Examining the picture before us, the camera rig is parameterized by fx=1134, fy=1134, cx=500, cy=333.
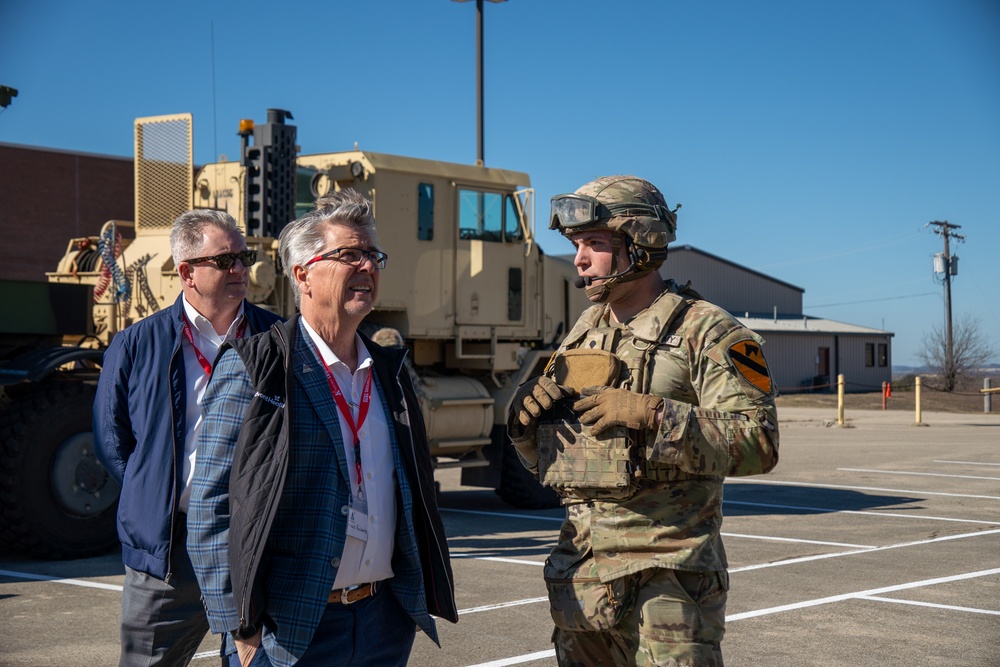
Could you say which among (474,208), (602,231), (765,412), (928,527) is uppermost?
(474,208)

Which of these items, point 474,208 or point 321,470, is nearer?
point 321,470

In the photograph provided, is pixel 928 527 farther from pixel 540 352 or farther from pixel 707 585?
pixel 707 585

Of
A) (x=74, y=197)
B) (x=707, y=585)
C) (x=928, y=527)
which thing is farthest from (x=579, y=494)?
(x=74, y=197)

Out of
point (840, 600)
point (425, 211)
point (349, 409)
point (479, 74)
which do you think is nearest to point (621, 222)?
point (349, 409)

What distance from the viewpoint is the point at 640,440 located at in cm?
332

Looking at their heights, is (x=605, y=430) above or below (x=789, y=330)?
below

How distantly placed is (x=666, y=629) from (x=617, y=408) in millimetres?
631

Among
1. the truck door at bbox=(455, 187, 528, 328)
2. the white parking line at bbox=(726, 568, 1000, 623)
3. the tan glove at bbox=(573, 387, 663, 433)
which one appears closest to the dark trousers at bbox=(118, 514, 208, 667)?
the tan glove at bbox=(573, 387, 663, 433)

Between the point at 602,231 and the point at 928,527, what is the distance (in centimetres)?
831

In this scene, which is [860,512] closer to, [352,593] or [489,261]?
[489,261]

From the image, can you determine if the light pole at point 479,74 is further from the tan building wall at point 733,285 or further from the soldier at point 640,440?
the tan building wall at point 733,285

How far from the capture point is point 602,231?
3.52 m

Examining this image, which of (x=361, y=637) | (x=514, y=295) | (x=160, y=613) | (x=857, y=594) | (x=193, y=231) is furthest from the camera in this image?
(x=514, y=295)

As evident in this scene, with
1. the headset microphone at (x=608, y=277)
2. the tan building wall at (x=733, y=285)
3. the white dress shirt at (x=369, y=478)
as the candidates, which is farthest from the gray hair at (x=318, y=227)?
the tan building wall at (x=733, y=285)
